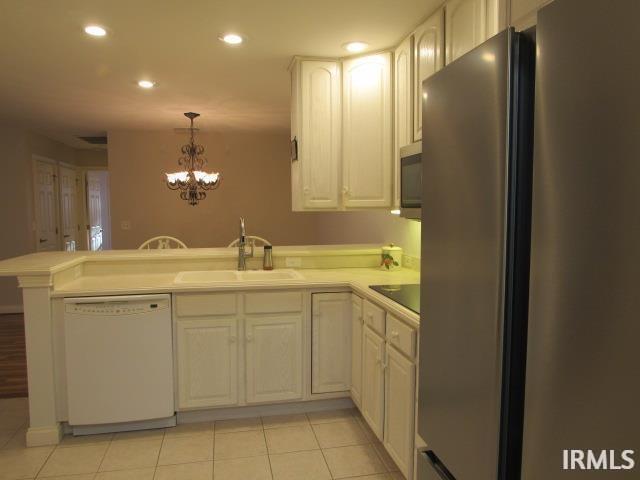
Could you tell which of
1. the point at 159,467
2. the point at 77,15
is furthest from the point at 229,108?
the point at 159,467

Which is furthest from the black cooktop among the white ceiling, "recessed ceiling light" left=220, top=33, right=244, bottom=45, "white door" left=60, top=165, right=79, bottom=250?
"white door" left=60, top=165, right=79, bottom=250

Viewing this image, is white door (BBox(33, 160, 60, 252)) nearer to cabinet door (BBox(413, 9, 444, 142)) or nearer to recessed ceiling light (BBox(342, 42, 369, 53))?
recessed ceiling light (BBox(342, 42, 369, 53))

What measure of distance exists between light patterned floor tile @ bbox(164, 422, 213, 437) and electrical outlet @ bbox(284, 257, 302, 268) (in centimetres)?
122

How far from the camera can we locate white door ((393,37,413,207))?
2.89 metres

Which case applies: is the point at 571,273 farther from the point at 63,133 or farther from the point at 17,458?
the point at 63,133

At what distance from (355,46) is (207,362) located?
221 cm

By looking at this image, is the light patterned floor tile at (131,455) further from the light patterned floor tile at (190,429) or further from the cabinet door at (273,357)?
the cabinet door at (273,357)

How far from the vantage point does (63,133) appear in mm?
6328

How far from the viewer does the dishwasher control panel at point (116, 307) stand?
2730mm

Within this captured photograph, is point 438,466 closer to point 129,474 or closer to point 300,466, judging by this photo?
point 300,466

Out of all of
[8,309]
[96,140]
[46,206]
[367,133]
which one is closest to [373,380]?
[367,133]

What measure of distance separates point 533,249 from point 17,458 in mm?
2938

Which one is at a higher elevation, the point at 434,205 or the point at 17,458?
the point at 434,205

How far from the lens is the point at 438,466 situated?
123cm
